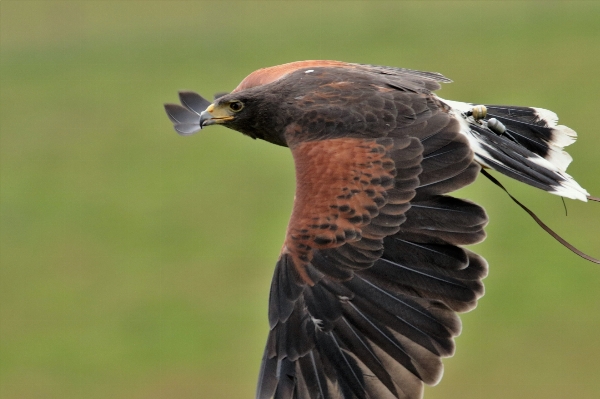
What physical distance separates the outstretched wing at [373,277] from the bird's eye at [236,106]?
155cm

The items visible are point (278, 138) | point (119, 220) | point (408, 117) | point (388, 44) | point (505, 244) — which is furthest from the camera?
point (388, 44)

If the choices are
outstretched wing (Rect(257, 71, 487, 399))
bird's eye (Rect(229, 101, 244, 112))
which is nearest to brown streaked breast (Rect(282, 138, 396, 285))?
outstretched wing (Rect(257, 71, 487, 399))

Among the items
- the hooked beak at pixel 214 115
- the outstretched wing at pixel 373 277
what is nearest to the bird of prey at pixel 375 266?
the outstretched wing at pixel 373 277

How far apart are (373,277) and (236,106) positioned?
2279mm

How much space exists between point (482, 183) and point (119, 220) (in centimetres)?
922

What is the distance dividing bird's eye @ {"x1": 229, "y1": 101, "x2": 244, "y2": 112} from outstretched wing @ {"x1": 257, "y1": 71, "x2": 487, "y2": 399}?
1546mm

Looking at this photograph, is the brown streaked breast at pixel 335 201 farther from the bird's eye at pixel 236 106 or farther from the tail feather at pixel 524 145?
the bird's eye at pixel 236 106

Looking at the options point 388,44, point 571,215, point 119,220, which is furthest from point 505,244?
point 388,44

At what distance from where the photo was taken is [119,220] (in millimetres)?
27344

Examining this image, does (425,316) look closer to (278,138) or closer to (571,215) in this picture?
(278,138)

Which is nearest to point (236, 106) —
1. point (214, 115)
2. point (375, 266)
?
point (214, 115)

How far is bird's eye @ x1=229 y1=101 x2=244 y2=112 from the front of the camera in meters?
10.3

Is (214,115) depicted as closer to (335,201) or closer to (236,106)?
(236,106)

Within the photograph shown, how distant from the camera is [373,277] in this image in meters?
8.66
